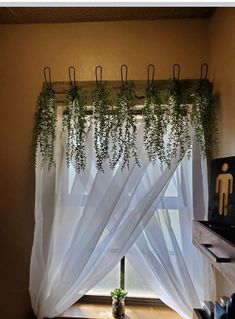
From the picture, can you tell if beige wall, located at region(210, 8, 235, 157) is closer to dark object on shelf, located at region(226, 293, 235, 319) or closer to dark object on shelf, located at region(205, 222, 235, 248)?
dark object on shelf, located at region(205, 222, 235, 248)

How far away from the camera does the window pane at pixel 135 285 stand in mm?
1905

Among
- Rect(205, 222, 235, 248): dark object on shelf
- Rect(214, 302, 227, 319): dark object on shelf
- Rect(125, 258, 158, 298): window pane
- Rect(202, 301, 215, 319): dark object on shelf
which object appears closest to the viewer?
Rect(205, 222, 235, 248): dark object on shelf

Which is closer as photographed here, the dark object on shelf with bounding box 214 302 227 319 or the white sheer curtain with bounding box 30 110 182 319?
the dark object on shelf with bounding box 214 302 227 319

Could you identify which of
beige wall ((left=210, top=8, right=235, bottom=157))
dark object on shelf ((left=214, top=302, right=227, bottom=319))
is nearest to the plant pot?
dark object on shelf ((left=214, top=302, right=227, bottom=319))

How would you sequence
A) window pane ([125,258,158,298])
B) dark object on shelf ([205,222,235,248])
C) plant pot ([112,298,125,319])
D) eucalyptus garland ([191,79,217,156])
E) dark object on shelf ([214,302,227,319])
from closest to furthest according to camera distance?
dark object on shelf ([205,222,235,248]), dark object on shelf ([214,302,227,319]), eucalyptus garland ([191,79,217,156]), plant pot ([112,298,125,319]), window pane ([125,258,158,298])

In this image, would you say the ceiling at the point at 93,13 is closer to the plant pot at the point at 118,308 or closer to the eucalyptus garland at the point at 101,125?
the eucalyptus garland at the point at 101,125

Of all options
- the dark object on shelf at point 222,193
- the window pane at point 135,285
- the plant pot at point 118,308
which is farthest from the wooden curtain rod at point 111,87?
the plant pot at point 118,308

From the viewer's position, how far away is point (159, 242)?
174cm

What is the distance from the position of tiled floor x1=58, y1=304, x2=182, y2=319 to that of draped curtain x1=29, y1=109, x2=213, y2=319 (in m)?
0.13

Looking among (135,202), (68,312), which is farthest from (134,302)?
(135,202)

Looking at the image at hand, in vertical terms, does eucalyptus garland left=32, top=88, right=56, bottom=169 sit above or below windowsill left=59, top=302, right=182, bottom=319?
above

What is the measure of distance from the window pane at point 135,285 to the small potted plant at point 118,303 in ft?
0.34

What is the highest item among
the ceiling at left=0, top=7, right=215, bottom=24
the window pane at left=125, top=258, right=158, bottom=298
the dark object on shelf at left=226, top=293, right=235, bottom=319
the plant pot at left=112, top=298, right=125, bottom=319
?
the ceiling at left=0, top=7, right=215, bottom=24

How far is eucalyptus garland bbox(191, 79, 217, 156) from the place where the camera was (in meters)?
1.66
